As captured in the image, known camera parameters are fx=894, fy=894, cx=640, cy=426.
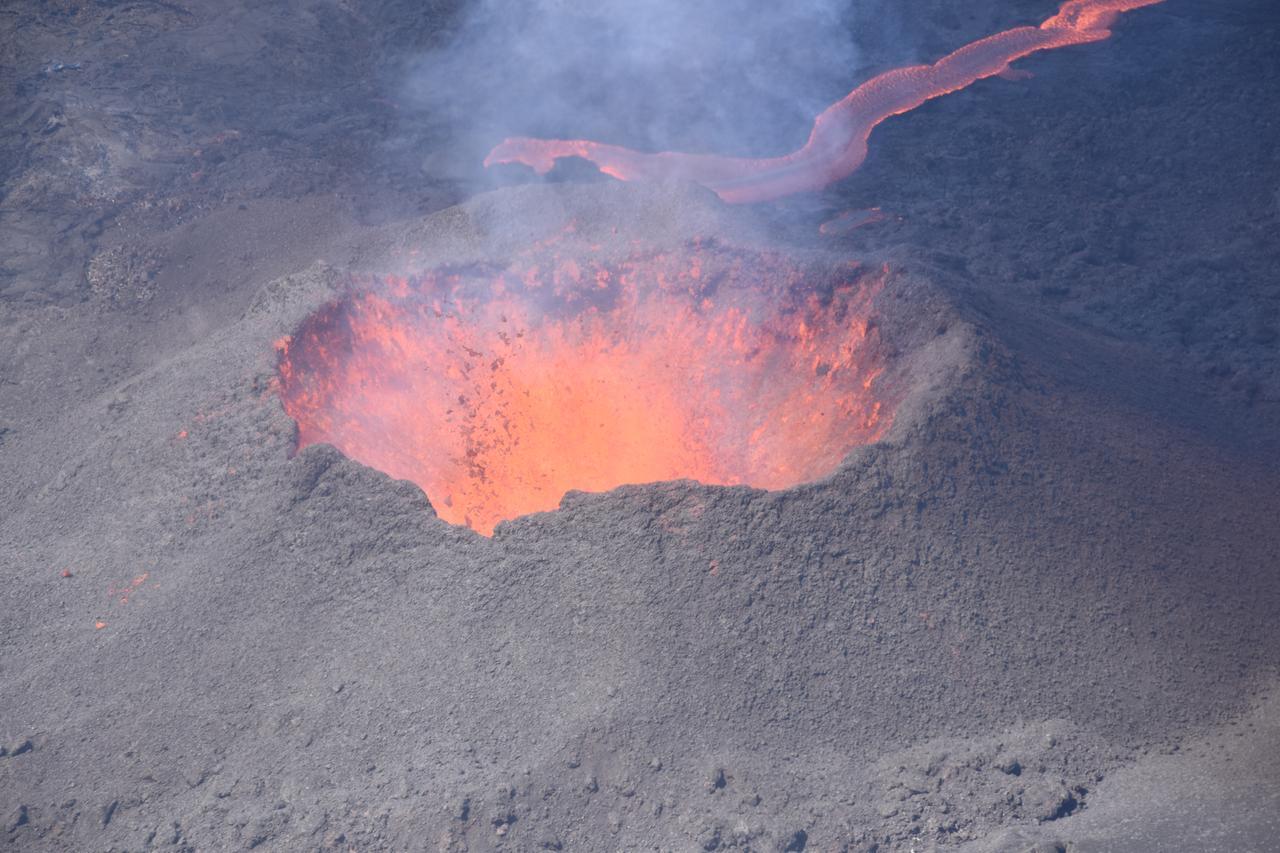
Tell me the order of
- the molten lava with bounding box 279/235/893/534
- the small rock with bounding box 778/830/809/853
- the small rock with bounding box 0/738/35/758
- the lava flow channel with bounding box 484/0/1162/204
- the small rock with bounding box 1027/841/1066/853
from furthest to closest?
the lava flow channel with bounding box 484/0/1162/204
the molten lava with bounding box 279/235/893/534
the small rock with bounding box 0/738/35/758
the small rock with bounding box 778/830/809/853
the small rock with bounding box 1027/841/1066/853

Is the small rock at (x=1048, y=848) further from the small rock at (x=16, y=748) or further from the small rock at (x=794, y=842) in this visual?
the small rock at (x=16, y=748)

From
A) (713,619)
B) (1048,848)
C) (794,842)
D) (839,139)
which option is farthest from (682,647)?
(839,139)

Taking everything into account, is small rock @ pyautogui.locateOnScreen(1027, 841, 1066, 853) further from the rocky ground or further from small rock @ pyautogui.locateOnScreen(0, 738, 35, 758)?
small rock @ pyautogui.locateOnScreen(0, 738, 35, 758)

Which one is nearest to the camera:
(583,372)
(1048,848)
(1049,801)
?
(1048,848)

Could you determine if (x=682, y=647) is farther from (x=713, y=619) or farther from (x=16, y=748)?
(x=16, y=748)

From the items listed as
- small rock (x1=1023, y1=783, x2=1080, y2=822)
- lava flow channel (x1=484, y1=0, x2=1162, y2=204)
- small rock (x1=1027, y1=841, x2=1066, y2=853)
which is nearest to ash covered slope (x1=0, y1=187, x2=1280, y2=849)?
small rock (x1=1023, y1=783, x2=1080, y2=822)

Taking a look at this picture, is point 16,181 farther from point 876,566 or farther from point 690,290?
point 876,566
